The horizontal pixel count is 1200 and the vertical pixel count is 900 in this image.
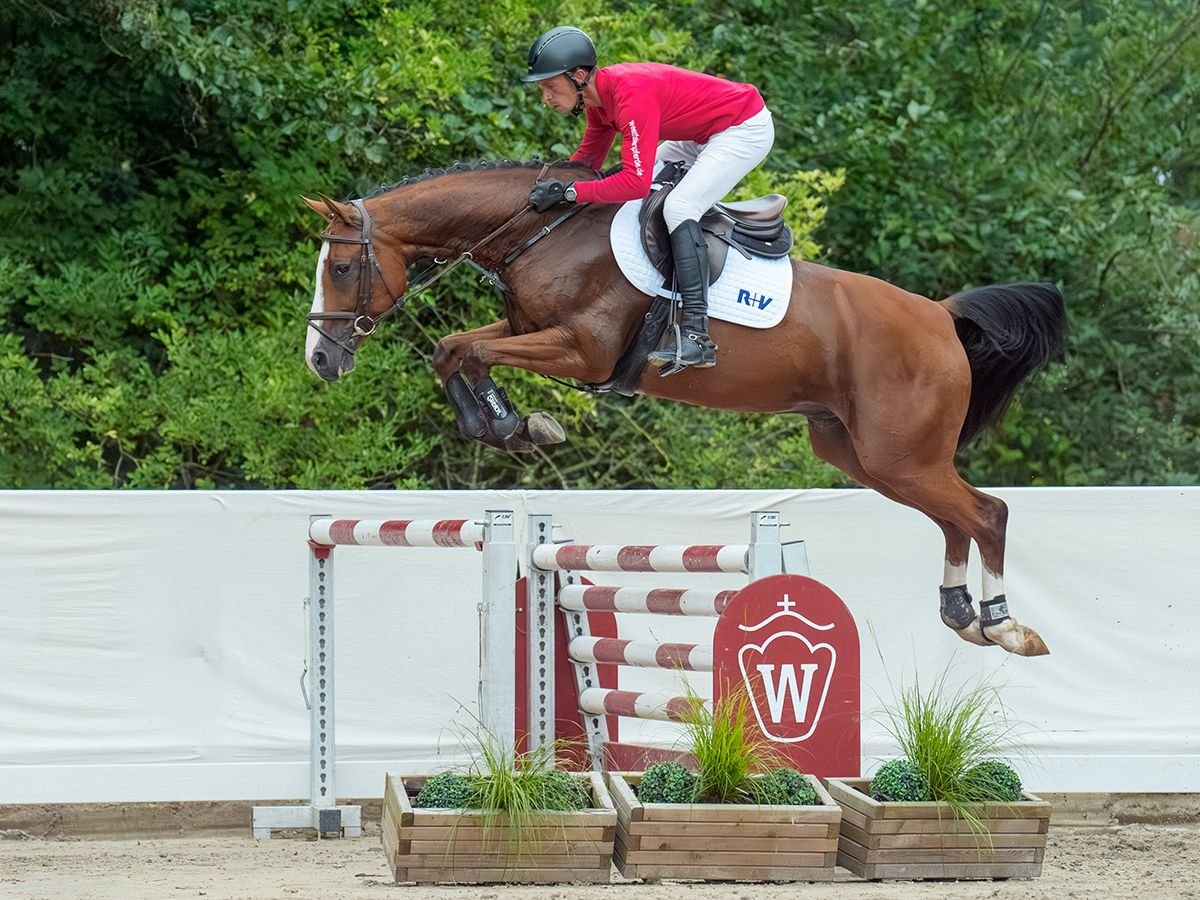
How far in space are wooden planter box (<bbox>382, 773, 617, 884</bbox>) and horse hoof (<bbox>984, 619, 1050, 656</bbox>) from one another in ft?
5.77

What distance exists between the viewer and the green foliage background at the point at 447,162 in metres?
8.76

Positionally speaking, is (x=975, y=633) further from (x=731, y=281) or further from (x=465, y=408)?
(x=465, y=408)


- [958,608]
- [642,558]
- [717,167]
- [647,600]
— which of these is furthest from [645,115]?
[958,608]

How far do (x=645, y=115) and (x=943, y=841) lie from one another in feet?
7.13

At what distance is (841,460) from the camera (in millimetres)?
5277

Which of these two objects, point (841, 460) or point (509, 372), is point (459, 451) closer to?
point (509, 372)

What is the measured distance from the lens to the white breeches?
4672 millimetres

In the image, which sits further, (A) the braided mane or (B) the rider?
(A) the braided mane

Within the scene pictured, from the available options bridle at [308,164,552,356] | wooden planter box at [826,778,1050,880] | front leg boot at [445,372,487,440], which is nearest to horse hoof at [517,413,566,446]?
front leg boot at [445,372,487,440]

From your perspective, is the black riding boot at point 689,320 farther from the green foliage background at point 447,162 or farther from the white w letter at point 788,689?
the green foliage background at point 447,162

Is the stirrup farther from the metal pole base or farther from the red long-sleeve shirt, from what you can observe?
the metal pole base

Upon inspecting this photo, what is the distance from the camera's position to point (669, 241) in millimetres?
4734

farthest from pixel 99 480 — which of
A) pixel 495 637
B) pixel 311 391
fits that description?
A: pixel 495 637

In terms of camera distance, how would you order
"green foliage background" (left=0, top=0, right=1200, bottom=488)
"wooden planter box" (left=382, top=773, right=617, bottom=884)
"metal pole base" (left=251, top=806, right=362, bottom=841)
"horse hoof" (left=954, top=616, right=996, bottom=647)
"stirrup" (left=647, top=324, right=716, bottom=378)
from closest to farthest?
"wooden planter box" (left=382, top=773, right=617, bottom=884), "stirrup" (left=647, top=324, right=716, bottom=378), "horse hoof" (left=954, top=616, right=996, bottom=647), "metal pole base" (left=251, top=806, right=362, bottom=841), "green foliage background" (left=0, top=0, right=1200, bottom=488)
